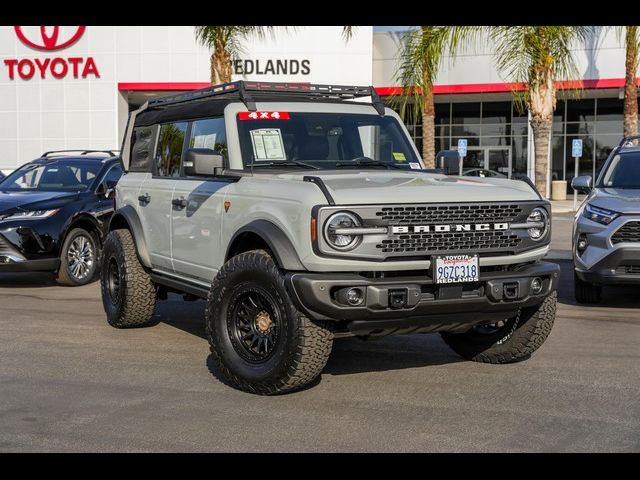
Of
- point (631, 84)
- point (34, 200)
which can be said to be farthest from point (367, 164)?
point (631, 84)

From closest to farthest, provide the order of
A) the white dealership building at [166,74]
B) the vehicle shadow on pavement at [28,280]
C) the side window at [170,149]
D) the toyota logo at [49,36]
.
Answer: the side window at [170,149], the vehicle shadow on pavement at [28,280], the white dealership building at [166,74], the toyota logo at [49,36]

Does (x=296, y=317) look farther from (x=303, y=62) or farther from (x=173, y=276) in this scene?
(x=303, y=62)

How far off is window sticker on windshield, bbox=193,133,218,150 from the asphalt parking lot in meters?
1.69

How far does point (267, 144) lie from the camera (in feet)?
22.8

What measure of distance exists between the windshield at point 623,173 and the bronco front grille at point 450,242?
4.86 meters

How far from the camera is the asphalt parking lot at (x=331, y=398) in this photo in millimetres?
5000

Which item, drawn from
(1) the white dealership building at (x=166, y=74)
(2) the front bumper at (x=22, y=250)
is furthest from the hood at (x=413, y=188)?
(1) the white dealership building at (x=166, y=74)

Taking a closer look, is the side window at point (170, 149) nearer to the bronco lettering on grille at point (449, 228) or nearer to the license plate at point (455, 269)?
the bronco lettering on grille at point (449, 228)

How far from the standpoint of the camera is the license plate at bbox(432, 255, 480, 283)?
5.77 m

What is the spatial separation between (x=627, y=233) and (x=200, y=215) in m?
4.67

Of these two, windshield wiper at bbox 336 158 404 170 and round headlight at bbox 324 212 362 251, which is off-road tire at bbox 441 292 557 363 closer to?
windshield wiper at bbox 336 158 404 170

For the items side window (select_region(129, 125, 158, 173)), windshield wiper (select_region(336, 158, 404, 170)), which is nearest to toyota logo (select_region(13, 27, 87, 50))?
side window (select_region(129, 125, 158, 173))

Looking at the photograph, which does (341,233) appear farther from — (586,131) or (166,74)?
(586,131)
